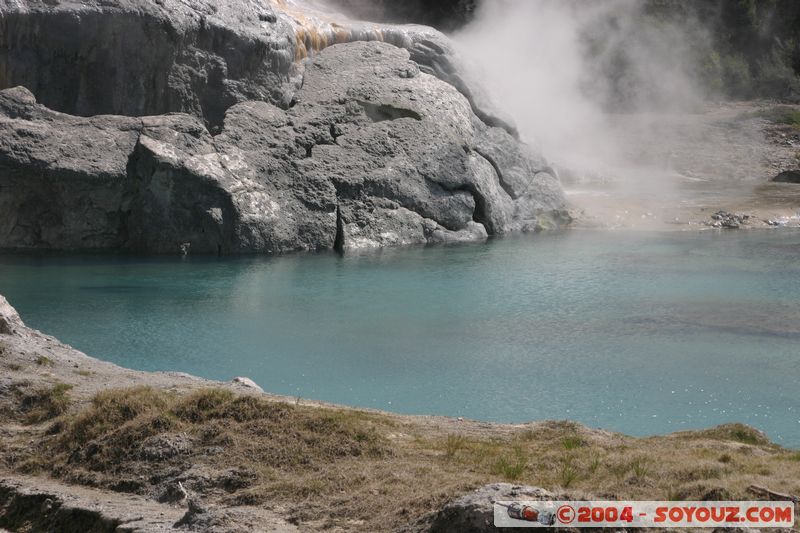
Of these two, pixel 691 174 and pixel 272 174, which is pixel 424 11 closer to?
pixel 691 174

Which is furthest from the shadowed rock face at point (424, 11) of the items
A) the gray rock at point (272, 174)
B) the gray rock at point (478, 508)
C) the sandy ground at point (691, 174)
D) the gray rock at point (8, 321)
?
the gray rock at point (478, 508)

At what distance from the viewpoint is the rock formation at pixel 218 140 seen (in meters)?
23.2

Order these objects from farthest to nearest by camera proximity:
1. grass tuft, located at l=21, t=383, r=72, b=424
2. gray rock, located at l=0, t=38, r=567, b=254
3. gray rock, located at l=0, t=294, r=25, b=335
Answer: gray rock, located at l=0, t=38, r=567, b=254
gray rock, located at l=0, t=294, r=25, b=335
grass tuft, located at l=21, t=383, r=72, b=424

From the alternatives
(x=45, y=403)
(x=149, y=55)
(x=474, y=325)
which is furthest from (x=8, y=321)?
(x=149, y=55)

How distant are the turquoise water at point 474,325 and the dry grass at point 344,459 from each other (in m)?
3.69

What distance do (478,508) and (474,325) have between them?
11.1 m

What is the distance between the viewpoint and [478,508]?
508 centimetres

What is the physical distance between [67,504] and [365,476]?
194 cm

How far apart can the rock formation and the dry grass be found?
Result: 1561cm

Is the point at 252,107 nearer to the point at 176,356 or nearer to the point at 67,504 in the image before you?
the point at 176,356

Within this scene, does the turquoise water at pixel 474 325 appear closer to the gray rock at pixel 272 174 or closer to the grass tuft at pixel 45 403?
the gray rock at pixel 272 174

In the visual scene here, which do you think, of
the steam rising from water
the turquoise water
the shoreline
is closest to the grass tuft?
the shoreline

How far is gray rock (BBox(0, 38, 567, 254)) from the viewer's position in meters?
23.1

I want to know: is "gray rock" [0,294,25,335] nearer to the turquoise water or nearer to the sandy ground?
the turquoise water
